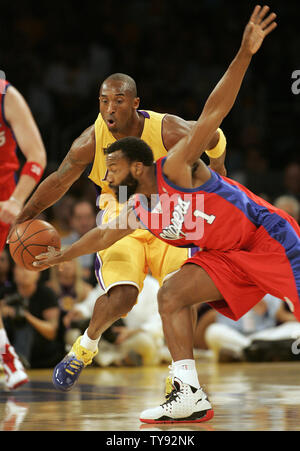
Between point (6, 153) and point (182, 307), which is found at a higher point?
point (6, 153)

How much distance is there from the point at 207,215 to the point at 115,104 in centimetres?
100

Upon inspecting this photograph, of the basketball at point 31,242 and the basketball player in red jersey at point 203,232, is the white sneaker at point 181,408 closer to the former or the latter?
the basketball player in red jersey at point 203,232

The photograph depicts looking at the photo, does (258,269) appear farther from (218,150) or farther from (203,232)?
(218,150)

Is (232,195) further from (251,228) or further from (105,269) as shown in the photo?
(105,269)

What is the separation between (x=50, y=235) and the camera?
456 centimetres

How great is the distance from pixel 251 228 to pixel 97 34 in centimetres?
772

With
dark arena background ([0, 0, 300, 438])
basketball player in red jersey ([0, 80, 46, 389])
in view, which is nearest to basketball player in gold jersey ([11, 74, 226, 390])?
basketball player in red jersey ([0, 80, 46, 389])

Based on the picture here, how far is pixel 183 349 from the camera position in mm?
3764

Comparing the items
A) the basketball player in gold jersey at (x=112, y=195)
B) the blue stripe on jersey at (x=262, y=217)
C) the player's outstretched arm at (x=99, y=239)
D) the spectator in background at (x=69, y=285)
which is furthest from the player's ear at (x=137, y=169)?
the spectator in background at (x=69, y=285)

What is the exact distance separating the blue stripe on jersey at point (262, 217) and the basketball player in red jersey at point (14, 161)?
1.17 m

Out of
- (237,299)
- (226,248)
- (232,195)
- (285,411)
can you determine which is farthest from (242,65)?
(285,411)

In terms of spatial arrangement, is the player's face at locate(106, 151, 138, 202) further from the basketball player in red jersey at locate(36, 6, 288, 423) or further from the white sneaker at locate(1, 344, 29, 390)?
the white sneaker at locate(1, 344, 29, 390)

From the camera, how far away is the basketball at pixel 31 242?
14.8 ft

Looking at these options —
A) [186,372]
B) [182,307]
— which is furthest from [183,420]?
[182,307]
